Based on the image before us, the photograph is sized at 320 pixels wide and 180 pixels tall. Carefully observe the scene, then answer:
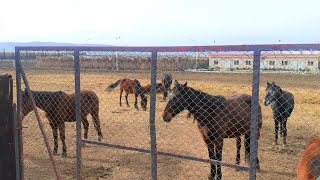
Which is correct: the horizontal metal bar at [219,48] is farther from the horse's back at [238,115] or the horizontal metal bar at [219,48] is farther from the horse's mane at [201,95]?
the horse's back at [238,115]

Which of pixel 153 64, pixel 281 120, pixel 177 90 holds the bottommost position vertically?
pixel 281 120

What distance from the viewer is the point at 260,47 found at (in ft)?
11.7

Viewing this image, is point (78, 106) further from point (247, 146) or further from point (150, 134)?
point (247, 146)

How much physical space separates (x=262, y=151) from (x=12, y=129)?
6.36 metres

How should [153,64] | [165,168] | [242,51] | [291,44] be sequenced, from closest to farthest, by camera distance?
1. [291,44]
2. [242,51]
3. [153,64]
4. [165,168]

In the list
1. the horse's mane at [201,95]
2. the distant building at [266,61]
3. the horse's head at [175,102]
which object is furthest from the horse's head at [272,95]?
the horse's head at [175,102]

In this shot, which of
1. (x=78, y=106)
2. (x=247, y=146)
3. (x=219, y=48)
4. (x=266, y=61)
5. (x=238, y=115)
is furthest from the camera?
(x=247, y=146)

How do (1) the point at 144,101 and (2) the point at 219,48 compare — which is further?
(1) the point at 144,101

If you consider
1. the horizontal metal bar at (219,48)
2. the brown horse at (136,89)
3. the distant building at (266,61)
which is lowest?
the brown horse at (136,89)

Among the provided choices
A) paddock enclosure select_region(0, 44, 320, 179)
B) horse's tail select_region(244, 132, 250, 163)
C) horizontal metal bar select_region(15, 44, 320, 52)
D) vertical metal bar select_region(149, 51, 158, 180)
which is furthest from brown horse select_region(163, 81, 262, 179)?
horizontal metal bar select_region(15, 44, 320, 52)

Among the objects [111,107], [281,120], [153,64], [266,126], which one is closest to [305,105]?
[266,126]

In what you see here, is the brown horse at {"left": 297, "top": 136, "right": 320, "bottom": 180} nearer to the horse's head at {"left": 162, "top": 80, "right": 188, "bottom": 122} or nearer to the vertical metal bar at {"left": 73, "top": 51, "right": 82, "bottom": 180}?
the horse's head at {"left": 162, "top": 80, "right": 188, "bottom": 122}

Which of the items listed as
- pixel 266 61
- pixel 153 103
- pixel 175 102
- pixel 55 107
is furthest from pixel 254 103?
pixel 55 107

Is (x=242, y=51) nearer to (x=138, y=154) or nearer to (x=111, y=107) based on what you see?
(x=138, y=154)
